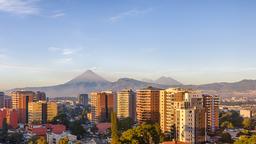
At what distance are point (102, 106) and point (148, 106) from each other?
12338 mm

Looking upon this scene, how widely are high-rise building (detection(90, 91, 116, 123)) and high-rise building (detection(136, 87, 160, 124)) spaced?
10.1m

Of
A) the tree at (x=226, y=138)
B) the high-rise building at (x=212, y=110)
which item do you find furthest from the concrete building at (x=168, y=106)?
the tree at (x=226, y=138)

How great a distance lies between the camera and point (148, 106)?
29.8 meters

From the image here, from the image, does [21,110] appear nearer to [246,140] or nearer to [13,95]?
[13,95]

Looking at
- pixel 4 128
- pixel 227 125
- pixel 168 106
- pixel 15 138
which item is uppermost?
pixel 168 106

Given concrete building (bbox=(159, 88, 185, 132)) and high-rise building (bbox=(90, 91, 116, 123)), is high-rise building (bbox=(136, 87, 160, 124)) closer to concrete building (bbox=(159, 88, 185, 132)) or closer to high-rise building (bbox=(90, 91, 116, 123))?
concrete building (bbox=(159, 88, 185, 132))

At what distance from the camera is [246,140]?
586 inches

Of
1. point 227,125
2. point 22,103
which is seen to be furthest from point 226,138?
point 22,103

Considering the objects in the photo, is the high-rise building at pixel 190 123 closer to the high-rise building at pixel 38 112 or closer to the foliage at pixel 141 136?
the foliage at pixel 141 136

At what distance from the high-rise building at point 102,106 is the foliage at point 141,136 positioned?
2121cm

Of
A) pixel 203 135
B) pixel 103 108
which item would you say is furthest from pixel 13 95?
pixel 203 135

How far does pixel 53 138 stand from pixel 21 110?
54.3ft

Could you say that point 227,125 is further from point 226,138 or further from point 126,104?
point 126,104

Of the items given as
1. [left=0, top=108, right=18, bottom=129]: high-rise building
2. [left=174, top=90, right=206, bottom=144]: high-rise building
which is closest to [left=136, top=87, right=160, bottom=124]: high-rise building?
[left=174, top=90, right=206, bottom=144]: high-rise building
